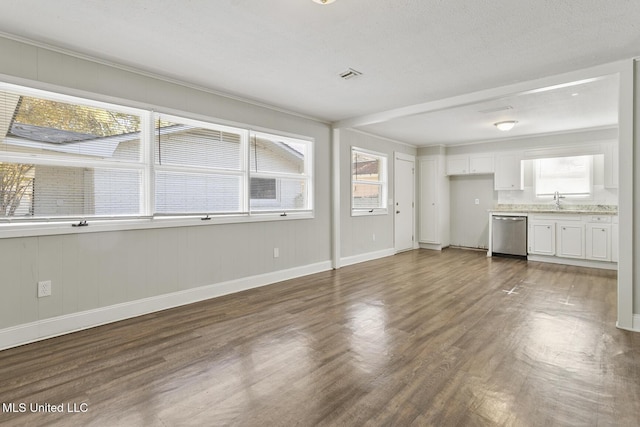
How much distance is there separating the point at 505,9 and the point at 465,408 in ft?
8.60

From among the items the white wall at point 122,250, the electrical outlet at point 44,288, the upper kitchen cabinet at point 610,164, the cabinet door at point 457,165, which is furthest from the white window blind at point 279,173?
the upper kitchen cabinet at point 610,164

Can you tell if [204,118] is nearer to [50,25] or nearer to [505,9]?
[50,25]

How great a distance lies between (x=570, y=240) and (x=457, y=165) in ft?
8.86

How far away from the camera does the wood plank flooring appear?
1.78 m

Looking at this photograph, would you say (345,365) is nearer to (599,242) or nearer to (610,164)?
(599,242)

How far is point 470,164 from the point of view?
24.1 ft

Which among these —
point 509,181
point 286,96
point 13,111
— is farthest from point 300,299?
point 509,181

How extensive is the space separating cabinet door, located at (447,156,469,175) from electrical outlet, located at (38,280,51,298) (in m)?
7.44

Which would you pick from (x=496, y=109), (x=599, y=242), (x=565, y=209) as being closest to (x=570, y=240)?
(x=599, y=242)

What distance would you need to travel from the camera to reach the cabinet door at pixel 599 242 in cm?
536

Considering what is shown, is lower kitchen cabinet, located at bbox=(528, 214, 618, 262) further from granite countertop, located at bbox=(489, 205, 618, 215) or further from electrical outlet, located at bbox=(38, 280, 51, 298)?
electrical outlet, located at bbox=(38, 280, 51, 298)

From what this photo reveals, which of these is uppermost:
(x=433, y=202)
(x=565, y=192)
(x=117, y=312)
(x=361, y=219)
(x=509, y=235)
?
(x=565, y=192)

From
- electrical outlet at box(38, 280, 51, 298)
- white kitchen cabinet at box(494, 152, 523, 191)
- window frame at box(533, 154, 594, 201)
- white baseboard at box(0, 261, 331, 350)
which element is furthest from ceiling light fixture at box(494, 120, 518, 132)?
electrical outlet at box(38, 280, 51, 298)

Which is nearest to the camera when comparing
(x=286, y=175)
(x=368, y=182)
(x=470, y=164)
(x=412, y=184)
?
(x=286, y=175)
